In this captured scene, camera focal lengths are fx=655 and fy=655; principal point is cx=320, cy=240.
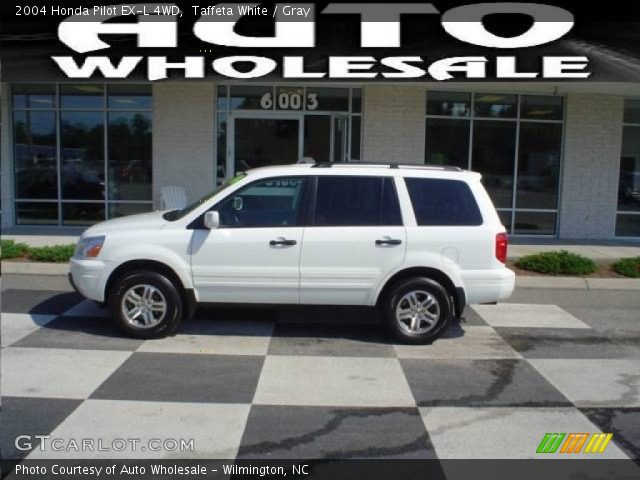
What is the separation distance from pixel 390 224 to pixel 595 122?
9.65 metres

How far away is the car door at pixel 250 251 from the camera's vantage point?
6.86 m

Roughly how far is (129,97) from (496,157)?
832 centimetres

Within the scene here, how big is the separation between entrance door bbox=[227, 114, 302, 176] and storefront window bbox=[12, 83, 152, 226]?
2.00m

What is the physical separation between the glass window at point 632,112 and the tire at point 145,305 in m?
12.0

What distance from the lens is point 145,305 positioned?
6.91m

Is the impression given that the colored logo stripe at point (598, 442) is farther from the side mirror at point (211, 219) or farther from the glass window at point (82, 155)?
the glass window at point (82, 155)

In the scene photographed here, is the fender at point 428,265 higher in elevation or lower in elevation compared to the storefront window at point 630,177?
lower

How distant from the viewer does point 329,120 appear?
46.7 ft

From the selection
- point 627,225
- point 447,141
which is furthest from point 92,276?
point 627,225

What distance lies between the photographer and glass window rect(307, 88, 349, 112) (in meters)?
14.1

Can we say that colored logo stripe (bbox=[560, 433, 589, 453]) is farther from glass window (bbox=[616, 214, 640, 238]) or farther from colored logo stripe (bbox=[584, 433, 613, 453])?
glass window (bbox=[616, 214, 640, 238])

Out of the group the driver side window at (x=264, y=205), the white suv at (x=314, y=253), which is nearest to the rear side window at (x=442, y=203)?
the white suv at (x=314, y=253)

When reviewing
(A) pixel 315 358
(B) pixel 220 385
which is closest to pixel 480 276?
(A) pixel 315 358

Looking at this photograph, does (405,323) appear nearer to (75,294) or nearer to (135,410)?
(135,410)
